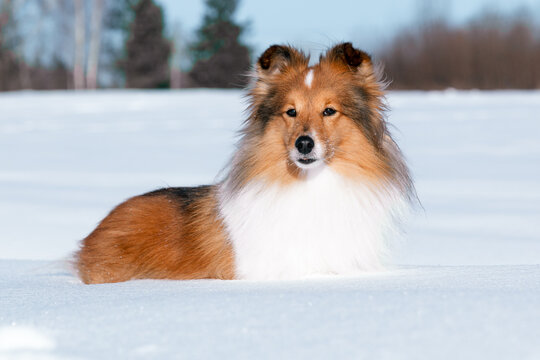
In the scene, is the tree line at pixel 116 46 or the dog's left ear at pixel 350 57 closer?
the dog's left ear at pixel 350 57

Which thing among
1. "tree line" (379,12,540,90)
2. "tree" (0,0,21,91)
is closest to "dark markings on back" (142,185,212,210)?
"tree line" (379,12,540,90)

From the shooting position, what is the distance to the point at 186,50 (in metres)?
40.8

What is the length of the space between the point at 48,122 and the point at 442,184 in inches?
507

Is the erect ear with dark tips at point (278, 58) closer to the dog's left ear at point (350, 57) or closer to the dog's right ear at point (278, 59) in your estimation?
the dog's right ear at point (278, 59)

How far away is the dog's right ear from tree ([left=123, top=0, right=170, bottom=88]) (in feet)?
103

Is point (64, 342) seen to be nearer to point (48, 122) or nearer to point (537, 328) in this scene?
point (537, 328)

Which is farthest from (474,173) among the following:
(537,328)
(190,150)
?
(537,328)

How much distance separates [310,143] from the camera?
3660mm

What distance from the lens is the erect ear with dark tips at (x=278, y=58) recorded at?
13.4ft

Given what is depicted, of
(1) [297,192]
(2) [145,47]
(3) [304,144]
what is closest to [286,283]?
(1) [297,192]

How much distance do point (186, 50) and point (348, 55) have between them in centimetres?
3784

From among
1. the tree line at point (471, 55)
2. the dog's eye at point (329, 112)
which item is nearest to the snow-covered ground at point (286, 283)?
the dog's eye at point (329, 112)

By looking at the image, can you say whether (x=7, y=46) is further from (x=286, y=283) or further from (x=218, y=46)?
(x=286, y=283)

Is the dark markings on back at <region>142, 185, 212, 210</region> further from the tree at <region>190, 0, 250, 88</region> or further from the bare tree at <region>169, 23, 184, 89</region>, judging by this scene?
the bare tree at <region>169, 23, 184, 89</region>
